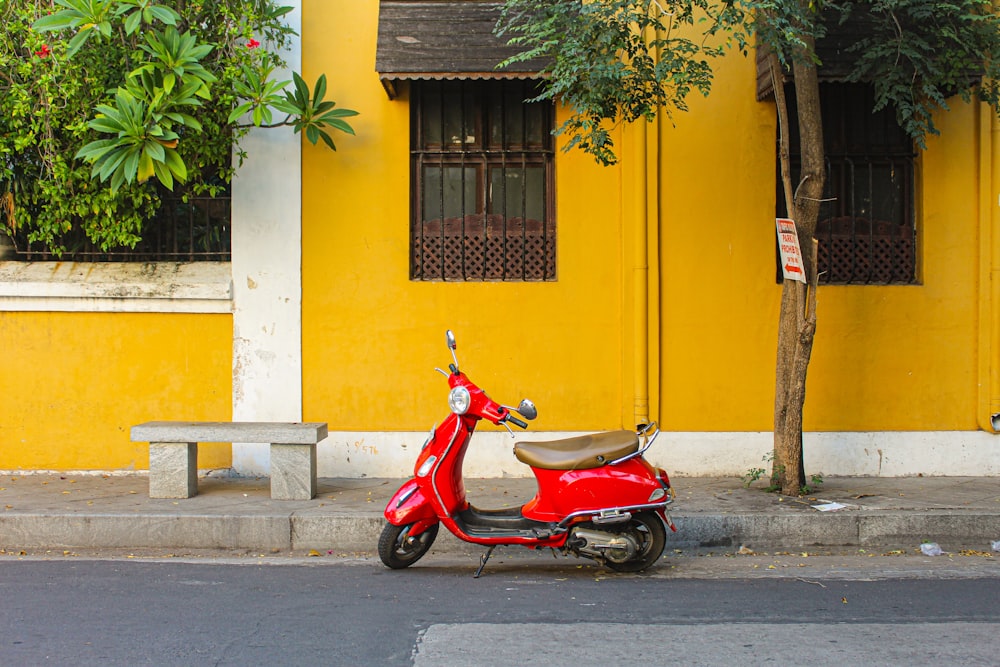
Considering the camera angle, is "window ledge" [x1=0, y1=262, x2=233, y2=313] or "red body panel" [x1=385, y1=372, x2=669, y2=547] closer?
"red body panel" [x1=385, y1=372, x2=669, y2=547]

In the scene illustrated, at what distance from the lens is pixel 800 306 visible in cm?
702

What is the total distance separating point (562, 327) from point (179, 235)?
3.59 metres

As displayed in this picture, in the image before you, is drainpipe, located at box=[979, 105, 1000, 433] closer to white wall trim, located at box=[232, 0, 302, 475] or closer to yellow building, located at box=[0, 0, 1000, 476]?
yellow building, located at box=[0, 0, 1000, 476]

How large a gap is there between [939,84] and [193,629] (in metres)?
6.76

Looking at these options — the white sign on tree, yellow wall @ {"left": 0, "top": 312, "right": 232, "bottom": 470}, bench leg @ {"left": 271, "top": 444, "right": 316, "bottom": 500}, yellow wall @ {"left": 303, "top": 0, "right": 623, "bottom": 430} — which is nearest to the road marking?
bench leg @ {"left": 271, "top": 444, "right": 316, "bottom": 500}

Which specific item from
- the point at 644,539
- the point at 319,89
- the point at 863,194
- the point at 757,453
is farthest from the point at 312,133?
the point at 863,194

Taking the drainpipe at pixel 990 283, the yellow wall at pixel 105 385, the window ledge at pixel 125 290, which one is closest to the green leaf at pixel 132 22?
the window ledge at pixel 125 290

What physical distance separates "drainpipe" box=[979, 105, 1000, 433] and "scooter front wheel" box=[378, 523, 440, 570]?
5230 mm

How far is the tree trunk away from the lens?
693cm

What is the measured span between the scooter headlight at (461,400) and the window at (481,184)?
273cm

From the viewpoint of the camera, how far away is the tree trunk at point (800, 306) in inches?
273

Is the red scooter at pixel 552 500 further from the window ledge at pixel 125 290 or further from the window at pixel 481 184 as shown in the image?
the window ledge at pixel 125 290

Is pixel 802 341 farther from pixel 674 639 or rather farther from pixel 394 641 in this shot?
pixel 394 641

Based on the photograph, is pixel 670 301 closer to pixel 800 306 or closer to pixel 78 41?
pixel 800 306
